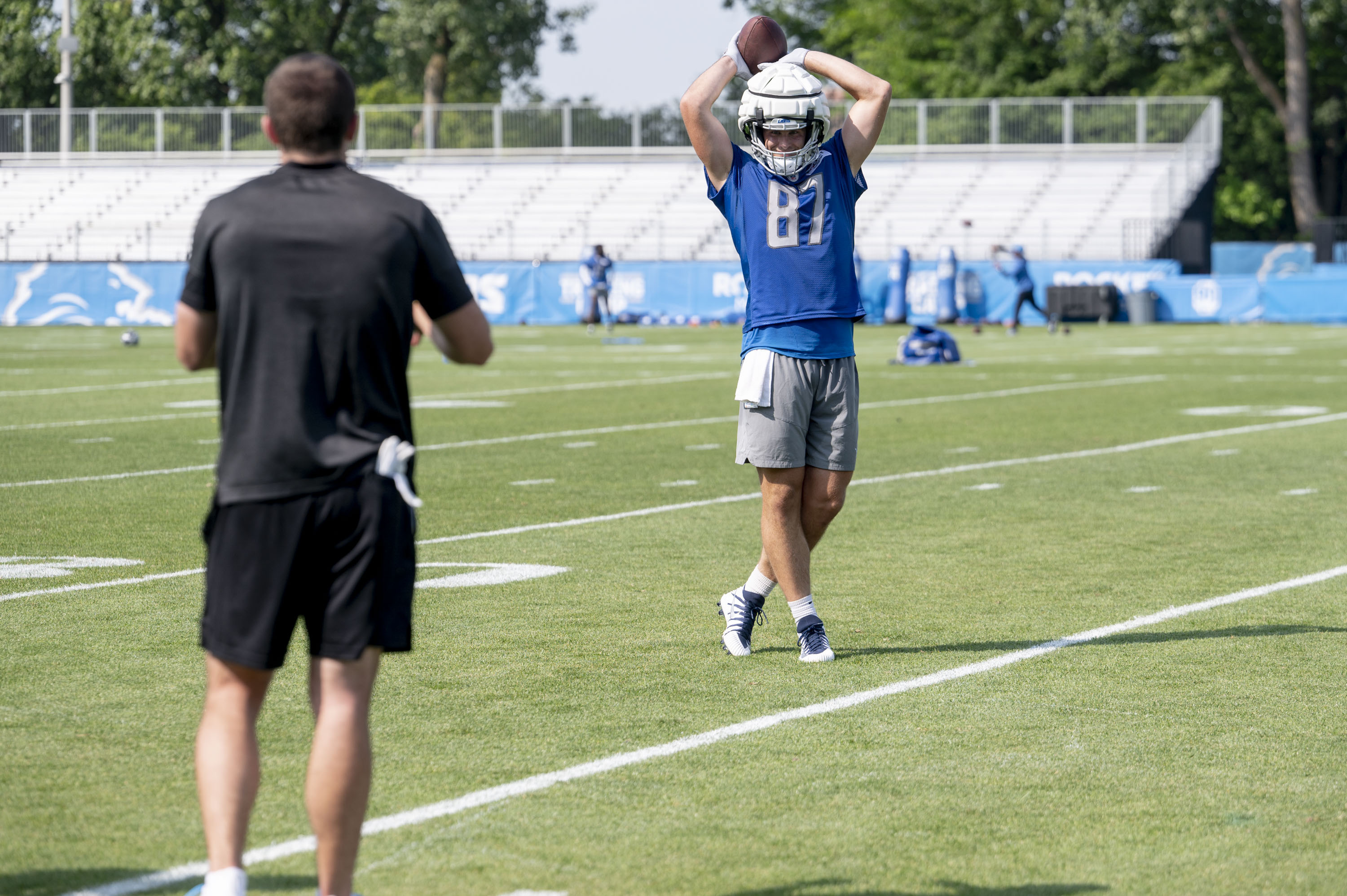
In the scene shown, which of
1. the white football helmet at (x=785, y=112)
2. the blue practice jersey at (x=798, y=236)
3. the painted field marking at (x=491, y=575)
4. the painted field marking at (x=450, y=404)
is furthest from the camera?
the painted field marking at (x=450, y=404)

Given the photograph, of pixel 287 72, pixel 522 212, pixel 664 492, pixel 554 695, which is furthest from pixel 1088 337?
pixel 287 72

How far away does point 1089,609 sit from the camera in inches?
324

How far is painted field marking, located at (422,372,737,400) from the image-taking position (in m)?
21.3

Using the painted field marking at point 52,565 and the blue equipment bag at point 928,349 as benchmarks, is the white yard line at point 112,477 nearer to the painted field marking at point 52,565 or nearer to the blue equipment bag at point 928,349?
the painted field marking at point 52,565

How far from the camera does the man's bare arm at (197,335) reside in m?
3.98

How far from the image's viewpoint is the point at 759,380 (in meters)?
6.91

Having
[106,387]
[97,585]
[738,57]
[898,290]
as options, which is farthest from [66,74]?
[738,57]

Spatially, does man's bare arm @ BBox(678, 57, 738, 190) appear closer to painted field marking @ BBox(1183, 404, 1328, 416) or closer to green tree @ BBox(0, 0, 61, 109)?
painted field marking @ BBox(1183, 404, 1328, 416)

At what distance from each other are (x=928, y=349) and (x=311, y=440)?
2353 cm

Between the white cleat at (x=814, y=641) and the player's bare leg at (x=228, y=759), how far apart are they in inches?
129

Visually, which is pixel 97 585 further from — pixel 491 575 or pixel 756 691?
pixel 756 691

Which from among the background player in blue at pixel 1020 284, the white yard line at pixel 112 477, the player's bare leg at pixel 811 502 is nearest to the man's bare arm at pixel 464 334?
the player's bare leg at pixel 811 502

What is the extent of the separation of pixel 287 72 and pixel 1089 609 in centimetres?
519

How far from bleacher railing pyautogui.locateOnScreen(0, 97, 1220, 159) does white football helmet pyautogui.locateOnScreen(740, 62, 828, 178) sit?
45.1 metres
